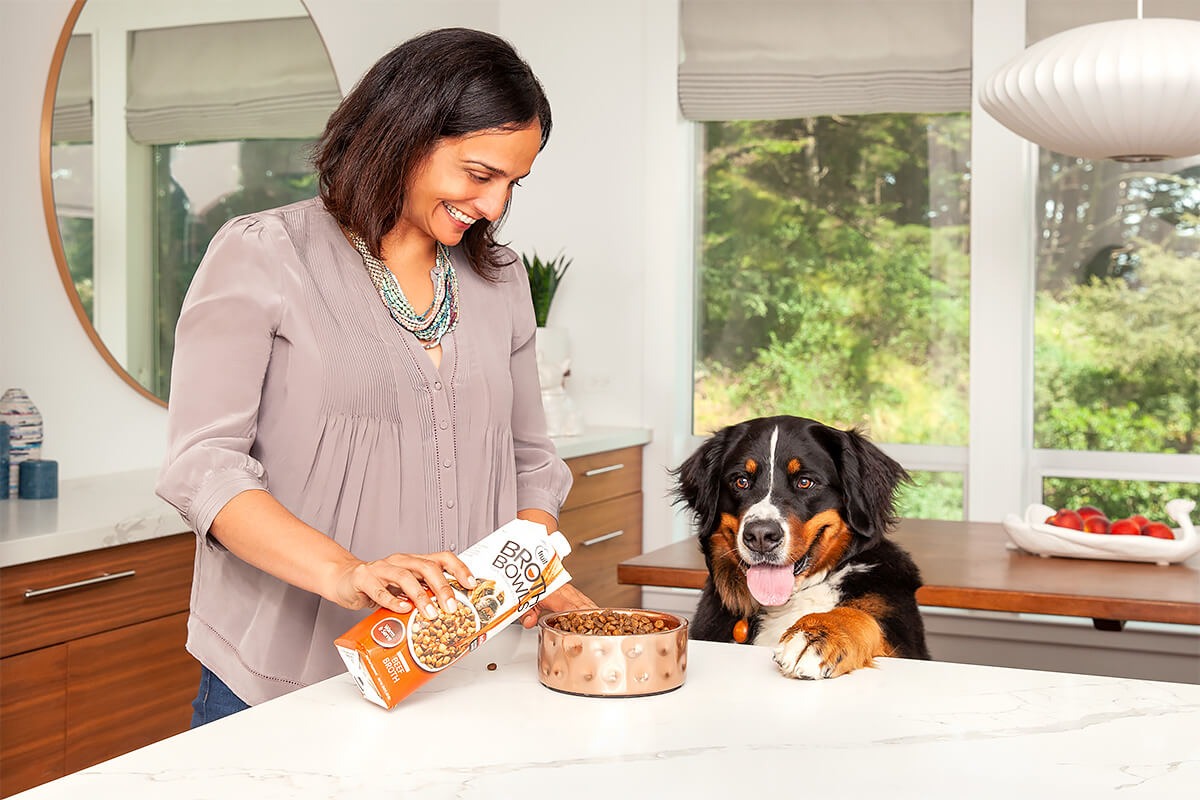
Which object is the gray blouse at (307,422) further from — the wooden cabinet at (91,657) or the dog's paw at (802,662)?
the wooden cabinet at (91,657)

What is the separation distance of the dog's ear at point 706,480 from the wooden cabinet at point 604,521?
153 cm

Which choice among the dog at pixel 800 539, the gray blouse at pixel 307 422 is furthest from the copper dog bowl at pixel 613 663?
the dog at pixel 800 539

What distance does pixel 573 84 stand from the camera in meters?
4.39

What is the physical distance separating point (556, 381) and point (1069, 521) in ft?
5.61

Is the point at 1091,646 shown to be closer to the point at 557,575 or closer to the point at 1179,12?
the point at 1179,12

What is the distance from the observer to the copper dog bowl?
997 millimetres

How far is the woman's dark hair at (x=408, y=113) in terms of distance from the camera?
1.25 metres

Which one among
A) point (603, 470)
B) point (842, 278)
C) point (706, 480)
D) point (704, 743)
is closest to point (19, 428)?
point (706, 480)

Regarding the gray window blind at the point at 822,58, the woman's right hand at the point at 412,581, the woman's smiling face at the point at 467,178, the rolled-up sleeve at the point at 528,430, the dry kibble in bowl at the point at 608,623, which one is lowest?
the dry kibble in bowl at the point at 608,623

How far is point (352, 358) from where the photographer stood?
129 centimetres

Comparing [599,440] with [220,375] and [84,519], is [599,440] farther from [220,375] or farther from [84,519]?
[220,375]

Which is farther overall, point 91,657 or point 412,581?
point 91,657

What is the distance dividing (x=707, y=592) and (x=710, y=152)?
2.72 metres

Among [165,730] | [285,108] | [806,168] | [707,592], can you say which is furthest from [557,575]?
[806,168]
